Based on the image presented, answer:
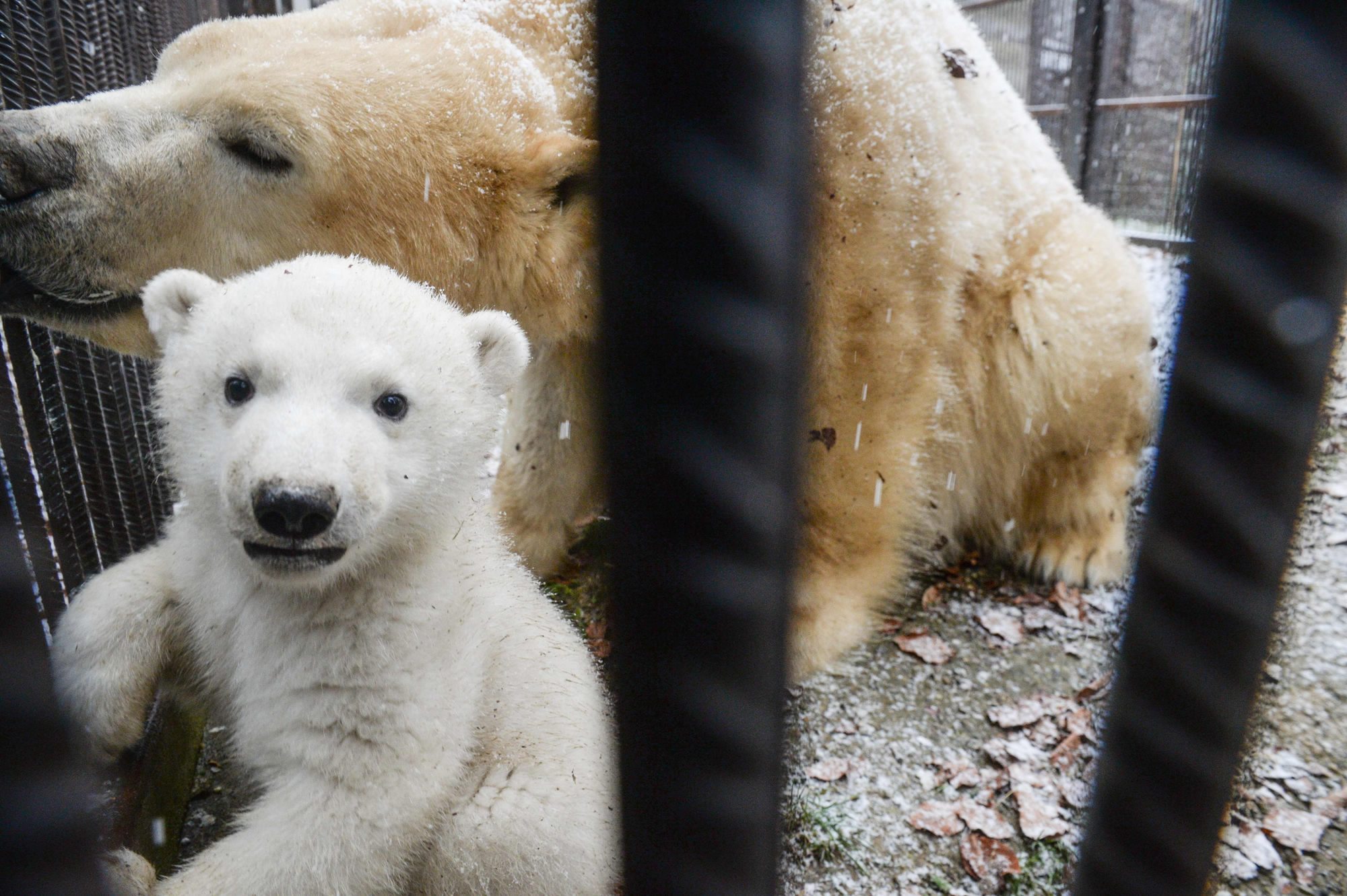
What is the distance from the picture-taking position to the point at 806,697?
2.12 meters

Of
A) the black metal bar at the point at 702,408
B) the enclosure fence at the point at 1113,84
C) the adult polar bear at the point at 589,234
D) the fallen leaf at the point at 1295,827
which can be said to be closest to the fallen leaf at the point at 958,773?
the adult polar bear at the point at 589,234

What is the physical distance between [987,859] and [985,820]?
103 mm

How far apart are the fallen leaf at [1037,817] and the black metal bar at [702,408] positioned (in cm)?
146

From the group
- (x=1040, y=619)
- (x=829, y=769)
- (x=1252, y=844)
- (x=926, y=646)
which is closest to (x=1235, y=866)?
(x=1252, y=844)

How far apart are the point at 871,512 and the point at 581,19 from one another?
4.55 ft

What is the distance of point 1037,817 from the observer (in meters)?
1.74

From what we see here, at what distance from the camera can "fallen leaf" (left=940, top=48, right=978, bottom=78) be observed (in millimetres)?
2414

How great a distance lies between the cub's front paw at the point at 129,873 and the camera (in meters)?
1.03

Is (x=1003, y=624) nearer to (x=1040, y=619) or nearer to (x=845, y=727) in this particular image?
(x=1040, y=619)

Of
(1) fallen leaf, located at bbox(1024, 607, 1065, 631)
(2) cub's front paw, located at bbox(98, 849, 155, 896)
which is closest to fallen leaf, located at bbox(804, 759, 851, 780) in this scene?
(1) fallen leaf, located at bbox(1024, 607, 1065, 631)

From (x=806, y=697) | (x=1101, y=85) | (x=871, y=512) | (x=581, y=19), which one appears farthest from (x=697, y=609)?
(x=1101, y=85)

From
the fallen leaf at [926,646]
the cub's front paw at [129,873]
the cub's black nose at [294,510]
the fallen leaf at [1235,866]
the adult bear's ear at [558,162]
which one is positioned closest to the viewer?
the cub's black nose at [294,510]

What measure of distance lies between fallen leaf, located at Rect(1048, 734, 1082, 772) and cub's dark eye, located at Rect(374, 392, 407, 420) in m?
1.63

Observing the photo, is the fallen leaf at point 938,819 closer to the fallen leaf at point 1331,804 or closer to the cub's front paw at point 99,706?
the fallen leaf at point 1331,804
